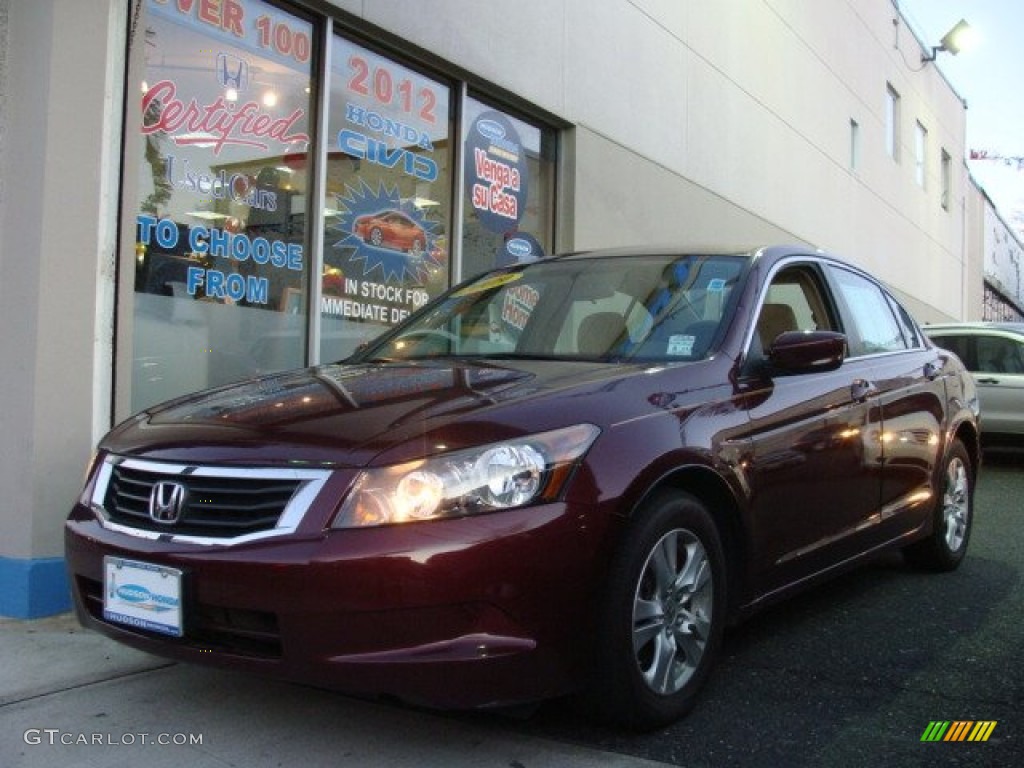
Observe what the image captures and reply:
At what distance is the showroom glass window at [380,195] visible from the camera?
21.3 ft

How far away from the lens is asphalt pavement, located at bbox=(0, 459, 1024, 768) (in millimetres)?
2832

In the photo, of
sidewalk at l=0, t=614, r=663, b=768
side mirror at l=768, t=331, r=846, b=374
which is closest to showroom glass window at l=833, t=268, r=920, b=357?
side mirror at l=768, t=331, r=846, b=374

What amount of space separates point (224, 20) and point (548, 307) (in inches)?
119

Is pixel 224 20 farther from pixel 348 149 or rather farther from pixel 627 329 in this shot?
pixel 627 329

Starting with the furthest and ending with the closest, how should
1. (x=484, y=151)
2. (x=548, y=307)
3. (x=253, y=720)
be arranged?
(x=484, y=151) < (x=548, y=307) < (x=253, y=720)

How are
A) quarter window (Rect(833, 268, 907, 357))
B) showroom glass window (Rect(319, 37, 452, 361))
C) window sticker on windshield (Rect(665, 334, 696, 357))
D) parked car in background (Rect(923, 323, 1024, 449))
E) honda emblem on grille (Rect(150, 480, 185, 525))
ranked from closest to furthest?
honda emblem on grille (Rect(150, 480, 185, 525)) < window sticker on windshield (Rect(665, 334, 696, 357)) < quarter window (Rect(833, 268, 907, 357)) < showroom glass window (Rect(319, 37, 452, 361)) < parked car in background (Rect(923, 323, 1024, 449))

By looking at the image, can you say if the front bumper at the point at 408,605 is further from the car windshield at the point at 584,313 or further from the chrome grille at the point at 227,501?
the car windshield at the point at 584,313

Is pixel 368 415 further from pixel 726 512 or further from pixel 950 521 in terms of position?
pixel 950 521

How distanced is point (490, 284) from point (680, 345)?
122 centimetres

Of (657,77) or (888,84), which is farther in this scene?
(888,84)

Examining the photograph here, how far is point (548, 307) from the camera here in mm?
4078

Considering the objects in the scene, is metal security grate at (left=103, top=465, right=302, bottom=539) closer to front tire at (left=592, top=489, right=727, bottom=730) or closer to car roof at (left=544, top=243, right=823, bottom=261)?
front tire at (left=592, top=489, right=727, bottom=730)

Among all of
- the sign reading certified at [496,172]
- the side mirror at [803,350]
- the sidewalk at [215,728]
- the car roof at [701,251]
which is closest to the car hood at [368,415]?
the side mirror at [803,350]

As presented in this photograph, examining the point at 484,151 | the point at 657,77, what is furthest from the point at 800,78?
the point at 484,151
